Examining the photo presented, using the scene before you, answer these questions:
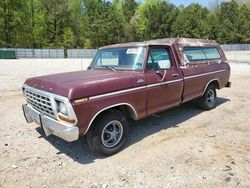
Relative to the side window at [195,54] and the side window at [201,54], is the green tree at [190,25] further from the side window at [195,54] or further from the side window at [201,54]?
the side window at [195,54]

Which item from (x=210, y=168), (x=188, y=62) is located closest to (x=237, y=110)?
(x=188, y=62)

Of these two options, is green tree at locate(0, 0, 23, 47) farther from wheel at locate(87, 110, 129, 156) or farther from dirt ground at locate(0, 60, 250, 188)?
wheel at locate(87, 110, 129, 156)

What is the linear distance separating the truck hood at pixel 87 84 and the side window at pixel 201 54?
208 centimetres

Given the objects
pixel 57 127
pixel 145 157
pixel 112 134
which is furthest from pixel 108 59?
pixel 145 157

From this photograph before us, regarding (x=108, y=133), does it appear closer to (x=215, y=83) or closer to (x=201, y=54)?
(x=201, y=54)

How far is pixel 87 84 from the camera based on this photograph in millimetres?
3725

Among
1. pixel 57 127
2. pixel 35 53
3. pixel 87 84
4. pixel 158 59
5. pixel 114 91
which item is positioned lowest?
pixel 35 53

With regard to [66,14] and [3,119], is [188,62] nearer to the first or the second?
[3,119]

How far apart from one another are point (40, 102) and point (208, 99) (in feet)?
16.0

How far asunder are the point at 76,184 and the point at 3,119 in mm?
3697

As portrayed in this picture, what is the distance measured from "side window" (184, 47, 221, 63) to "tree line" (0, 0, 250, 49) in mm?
47300

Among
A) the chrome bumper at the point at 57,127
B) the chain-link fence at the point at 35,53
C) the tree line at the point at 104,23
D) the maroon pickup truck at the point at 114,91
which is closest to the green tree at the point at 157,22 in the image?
the tree line at the point at 104,23

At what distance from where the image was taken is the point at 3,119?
6.09m

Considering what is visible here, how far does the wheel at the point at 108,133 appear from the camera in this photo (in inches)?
156
